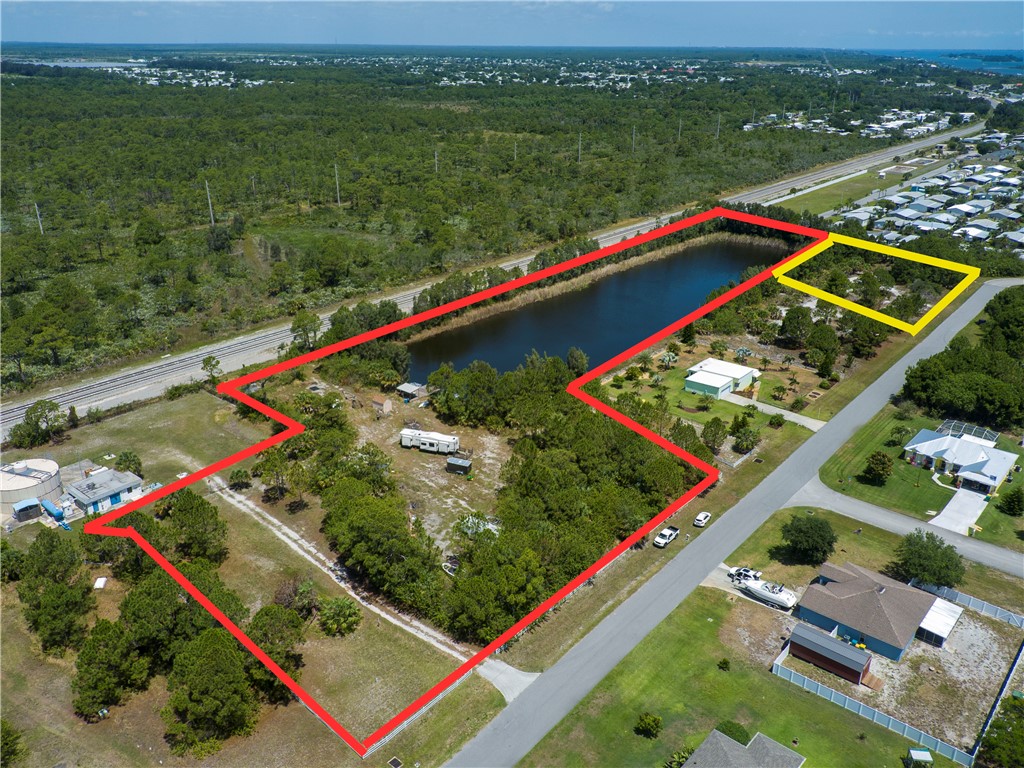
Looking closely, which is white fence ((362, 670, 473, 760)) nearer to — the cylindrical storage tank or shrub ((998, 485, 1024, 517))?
the cylindrical storage tank

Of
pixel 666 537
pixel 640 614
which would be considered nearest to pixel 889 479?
pixel 666 537

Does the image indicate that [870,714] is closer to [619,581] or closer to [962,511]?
[619,581]

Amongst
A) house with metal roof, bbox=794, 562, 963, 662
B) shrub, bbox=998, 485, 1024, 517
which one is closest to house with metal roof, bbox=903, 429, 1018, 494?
shrub, bbox=998, 485, 1024, 517

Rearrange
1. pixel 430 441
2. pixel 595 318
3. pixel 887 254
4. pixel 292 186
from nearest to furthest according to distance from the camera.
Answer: pixel 430 441
pixel 595 318
pixel 887 254
pixel 292 186

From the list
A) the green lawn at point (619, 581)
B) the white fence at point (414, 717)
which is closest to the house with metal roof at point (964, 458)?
the green lawn at point (619, 581)

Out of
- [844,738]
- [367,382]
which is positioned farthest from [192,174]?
[844,738]
